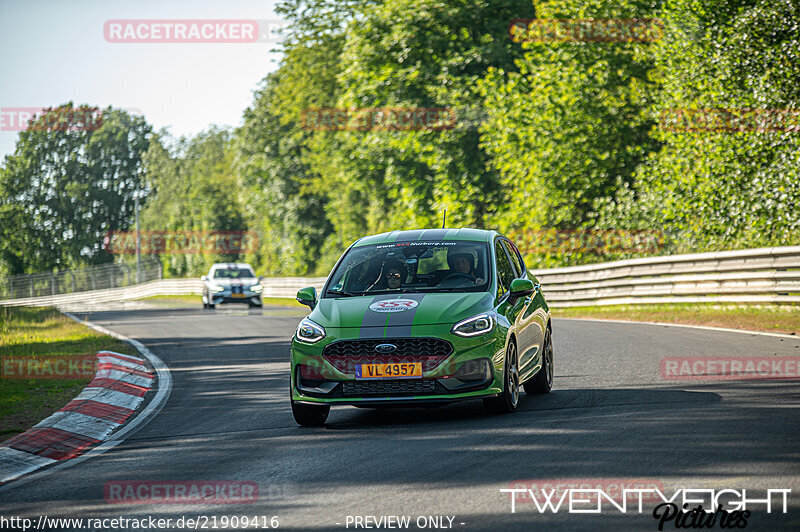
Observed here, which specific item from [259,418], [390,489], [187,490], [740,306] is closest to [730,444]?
[390,489]

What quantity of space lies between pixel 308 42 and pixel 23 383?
43769 mm

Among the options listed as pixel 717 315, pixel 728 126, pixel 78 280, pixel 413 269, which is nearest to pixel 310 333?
pixel 413 269

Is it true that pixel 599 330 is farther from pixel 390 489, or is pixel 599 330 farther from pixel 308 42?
pixel 308 42

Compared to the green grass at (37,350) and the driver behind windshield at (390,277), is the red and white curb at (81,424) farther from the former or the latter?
the driver behind windshield at (390,277)

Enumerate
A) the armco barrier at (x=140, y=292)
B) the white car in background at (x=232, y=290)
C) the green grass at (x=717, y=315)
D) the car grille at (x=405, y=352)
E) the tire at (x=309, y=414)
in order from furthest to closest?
the armco barrier at (x=140, y=292) < the white car in background at (x=232, y=290) < the green grass at (x=717, y=315) < the tire at (x=309, y=414) < the car grille at (x=405, y=352)

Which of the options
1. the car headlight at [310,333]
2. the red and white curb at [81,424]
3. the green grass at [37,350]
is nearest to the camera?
the red and white curb at [81,424]

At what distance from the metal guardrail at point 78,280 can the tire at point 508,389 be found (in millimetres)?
37289

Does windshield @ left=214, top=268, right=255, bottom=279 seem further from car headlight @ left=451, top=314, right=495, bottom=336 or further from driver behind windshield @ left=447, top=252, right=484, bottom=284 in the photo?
car headlight @ left=451, top=314, right=495, bottom=336

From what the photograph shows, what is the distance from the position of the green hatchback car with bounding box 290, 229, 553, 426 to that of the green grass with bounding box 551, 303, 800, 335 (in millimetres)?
7637

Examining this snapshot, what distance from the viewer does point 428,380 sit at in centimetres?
844

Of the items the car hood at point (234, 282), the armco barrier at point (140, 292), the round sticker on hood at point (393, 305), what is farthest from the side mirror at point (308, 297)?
the armco barrier at point (140, 292)

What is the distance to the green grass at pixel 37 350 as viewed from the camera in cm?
1079

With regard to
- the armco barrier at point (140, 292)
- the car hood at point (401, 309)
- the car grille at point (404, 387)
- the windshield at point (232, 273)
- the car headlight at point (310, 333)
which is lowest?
the armco barrier at point (140, 292)

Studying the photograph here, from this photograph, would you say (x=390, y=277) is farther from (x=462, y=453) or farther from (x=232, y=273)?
(x=232, y=273)
